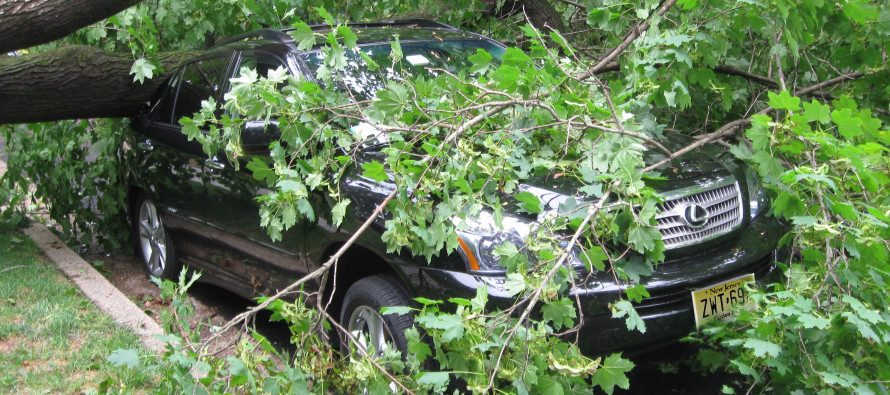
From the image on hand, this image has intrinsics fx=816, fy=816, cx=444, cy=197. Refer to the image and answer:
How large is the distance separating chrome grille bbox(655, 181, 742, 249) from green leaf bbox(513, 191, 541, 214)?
0.57 m

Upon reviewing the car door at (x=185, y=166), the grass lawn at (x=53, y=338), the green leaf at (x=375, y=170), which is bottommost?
the grass lawn at (x=53, y=338)

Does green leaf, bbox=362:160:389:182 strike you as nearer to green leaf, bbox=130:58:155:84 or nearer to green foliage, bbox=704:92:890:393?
green foliage, bbox=704:92:890:393

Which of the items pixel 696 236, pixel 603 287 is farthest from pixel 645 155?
pixel 603 287

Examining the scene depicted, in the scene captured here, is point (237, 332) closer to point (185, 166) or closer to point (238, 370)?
point (238, 370)

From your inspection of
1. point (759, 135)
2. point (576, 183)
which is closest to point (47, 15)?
point (576, 183)

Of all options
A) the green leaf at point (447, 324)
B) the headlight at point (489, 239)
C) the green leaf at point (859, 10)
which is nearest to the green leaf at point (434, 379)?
the green leaf at point (447, 324)

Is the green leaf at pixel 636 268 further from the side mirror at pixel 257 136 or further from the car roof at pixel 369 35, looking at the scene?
the car roof at pixel 369 35

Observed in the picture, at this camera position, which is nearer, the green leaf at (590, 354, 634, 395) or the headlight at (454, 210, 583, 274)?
the green leaf at (590, 354, 634, 395)

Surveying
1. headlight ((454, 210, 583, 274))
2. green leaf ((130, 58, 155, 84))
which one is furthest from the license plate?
green leaf ((130, 58, 155, 84))

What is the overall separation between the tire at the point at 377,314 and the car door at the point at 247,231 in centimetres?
45

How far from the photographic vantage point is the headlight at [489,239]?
333cm

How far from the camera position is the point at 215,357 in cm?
320

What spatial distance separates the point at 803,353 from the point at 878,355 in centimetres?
26

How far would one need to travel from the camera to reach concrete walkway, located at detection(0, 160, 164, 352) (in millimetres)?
4707
